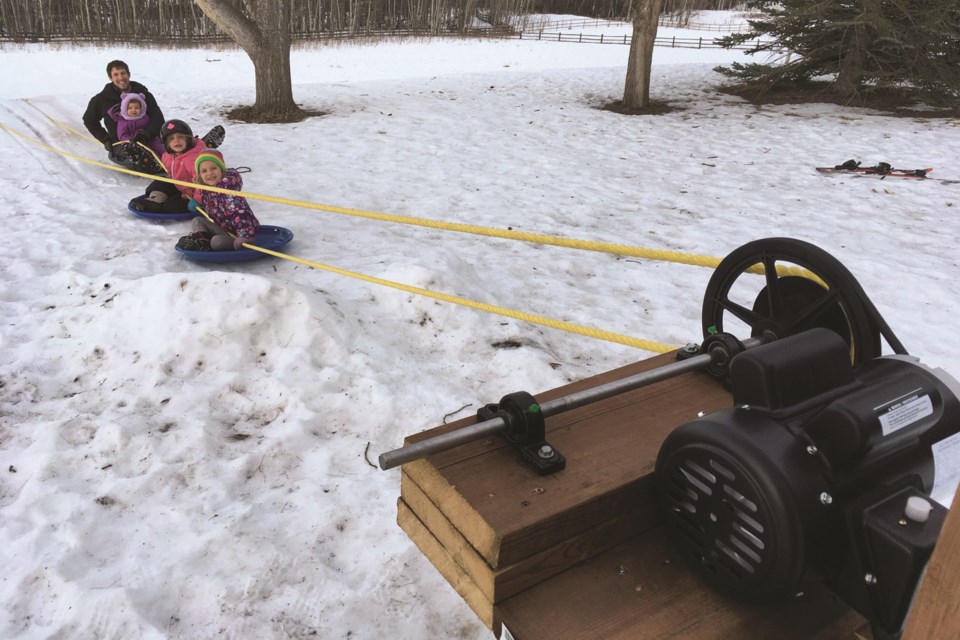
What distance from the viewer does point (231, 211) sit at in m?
4.58

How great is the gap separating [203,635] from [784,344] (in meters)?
1.82

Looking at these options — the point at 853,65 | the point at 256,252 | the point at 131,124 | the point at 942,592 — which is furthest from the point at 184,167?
the point at 853,65

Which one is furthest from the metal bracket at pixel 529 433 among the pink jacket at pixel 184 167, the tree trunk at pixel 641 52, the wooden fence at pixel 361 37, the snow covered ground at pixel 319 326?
the wooden fence at pixel 361 37

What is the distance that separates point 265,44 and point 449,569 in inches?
358

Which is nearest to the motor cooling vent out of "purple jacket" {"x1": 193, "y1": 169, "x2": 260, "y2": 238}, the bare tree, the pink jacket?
"purple jacket" {"x1": 193, "y1": 169, "x2": 260, "y2": 238}

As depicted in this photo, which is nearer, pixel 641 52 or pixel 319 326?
pixel 319 326

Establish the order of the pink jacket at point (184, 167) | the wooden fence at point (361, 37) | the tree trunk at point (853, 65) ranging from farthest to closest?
the wooden fence at point (361, 37)
the tree trunk at point (853, 65)
the pink jacket at point (184, 167)

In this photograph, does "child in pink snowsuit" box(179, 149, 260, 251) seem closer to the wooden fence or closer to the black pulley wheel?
the black pulley wheel

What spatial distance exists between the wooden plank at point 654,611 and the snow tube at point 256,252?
12.0 feet

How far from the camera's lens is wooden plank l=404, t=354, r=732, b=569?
4.09 ft

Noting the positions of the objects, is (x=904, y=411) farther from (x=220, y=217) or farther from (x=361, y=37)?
(x=361, y=37)

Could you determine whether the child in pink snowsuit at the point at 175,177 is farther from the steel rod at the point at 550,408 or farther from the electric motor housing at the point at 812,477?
the electric motor housing at the point at 812,477

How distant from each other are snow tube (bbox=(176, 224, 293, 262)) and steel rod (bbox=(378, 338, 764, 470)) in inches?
132

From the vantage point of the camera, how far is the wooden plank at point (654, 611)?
1.20 m
